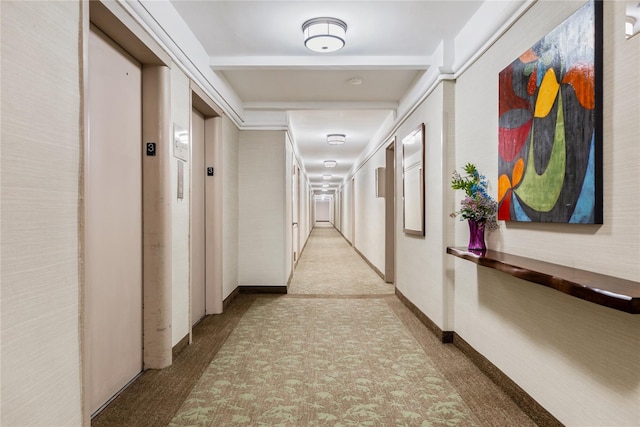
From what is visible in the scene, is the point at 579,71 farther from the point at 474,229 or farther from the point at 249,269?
the point at 249,269

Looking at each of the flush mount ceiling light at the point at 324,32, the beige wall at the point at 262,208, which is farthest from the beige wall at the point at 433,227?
the beige wall at the point at 262,208

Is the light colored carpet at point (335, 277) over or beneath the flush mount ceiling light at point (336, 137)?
beneath

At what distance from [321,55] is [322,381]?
9.42 ft

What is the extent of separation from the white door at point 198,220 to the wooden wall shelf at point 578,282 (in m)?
2.87

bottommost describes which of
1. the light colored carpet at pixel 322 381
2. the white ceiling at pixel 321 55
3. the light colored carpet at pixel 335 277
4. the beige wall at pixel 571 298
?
the light colored carpet at pixel 335 277

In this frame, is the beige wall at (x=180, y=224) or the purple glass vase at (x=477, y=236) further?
Answer: the beige wall at (x=180, y=224)

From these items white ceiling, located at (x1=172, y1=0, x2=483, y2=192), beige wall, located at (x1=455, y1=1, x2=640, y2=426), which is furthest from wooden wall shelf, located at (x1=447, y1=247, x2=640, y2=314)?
white ceiling, located at (x1=172, y1=0, x2=483, y2=192)

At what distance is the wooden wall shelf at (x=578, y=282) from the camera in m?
1.23

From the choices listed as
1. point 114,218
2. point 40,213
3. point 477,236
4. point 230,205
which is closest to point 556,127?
point 477,236

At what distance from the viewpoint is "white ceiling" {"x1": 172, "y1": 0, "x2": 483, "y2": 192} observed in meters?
2.74

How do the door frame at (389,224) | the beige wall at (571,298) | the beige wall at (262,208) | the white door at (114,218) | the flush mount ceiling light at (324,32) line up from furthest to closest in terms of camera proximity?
the door frame at (389,224) < the beige wall at (262,208) < the flush mount ceiling light at (324,32) < the white door at (114,218) < the beige wall at (571,298)

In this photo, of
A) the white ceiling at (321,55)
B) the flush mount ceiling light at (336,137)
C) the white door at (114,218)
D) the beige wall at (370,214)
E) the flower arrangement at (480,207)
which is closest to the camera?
the white door at (114,218)

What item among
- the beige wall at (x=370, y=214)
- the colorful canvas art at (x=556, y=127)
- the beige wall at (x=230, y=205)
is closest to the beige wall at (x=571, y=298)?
the colorful canvas art at (x=556, y=127)

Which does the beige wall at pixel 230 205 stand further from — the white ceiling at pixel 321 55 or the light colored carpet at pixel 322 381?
the light colored carpet at pixel 322 381
